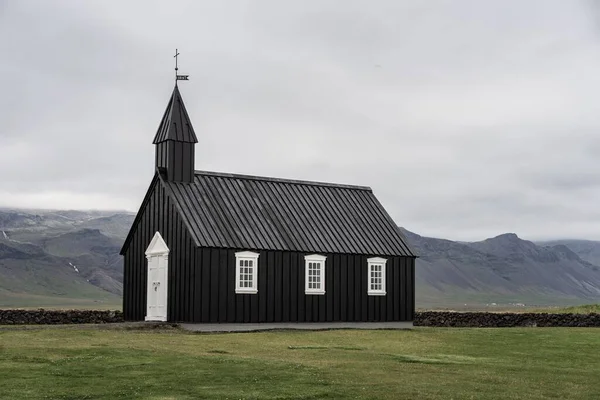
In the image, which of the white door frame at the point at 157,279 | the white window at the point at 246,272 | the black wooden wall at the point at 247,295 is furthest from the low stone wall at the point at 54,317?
the white window at the point at 246,272

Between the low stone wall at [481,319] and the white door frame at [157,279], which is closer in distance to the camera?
the white door frame at [157,279]

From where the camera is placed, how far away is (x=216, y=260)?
3916cm

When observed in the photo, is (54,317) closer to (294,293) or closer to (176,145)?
(176,145)

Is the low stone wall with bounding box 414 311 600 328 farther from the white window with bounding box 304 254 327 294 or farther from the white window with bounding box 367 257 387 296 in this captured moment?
the white window with bounding box 304 254 327 294

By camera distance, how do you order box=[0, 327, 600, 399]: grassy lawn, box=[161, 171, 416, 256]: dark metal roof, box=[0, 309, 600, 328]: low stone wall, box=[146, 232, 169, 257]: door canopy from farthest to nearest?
1. box=[0, 309, 600, 328]: low stone wall
2. box=[146, 232, 169, 257]: door canopy
3. box=[161, 171, 416, 256]: dark metal roof
4. box=[0, 327, 600, 399]: grassy lawn

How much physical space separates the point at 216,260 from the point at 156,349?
11130 millimetres

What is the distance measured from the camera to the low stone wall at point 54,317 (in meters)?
44.0

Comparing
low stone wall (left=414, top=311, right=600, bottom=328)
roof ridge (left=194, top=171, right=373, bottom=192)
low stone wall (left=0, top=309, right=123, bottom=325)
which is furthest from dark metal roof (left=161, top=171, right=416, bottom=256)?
low stone wall (left=0, top=309, right=123, bottom=325)

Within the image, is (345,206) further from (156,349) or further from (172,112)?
(156,349)

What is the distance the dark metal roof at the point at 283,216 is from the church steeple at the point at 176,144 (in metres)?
0.59

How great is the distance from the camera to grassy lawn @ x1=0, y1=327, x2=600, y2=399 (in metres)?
20.3

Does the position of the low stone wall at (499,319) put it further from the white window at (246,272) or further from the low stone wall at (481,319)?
the white window at (246,272)

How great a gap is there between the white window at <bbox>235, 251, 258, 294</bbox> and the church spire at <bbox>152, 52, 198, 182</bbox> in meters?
4.87

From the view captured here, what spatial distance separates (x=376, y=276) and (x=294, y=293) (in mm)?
5013
